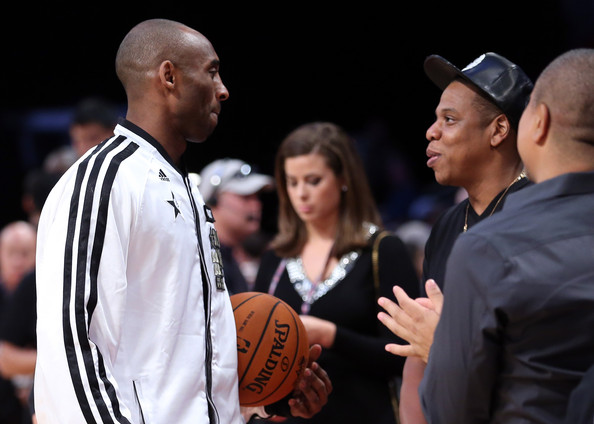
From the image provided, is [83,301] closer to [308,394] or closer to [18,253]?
[308,394]

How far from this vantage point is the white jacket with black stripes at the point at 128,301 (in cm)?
189

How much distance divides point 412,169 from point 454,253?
6854 millimetres

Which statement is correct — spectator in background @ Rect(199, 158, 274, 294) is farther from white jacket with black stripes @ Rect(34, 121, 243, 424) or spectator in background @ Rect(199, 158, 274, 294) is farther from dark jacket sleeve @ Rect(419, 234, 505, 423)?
dark jacket sleeve @ Rect(419, 234, 505, 423)

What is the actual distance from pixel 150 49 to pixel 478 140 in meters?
0.98

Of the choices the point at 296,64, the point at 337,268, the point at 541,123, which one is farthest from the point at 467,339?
the point at 296,64

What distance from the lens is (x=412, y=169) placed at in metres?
8.54

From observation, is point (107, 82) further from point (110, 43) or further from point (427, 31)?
point (427, 31)

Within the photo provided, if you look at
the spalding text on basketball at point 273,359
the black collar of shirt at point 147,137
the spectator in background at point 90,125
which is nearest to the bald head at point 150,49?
the black collar of shirt at point 147,137

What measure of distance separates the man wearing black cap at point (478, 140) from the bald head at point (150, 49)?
0.76 metres

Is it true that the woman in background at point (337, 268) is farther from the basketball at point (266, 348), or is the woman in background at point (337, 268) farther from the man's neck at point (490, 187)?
the man's neck at point (490, 187)

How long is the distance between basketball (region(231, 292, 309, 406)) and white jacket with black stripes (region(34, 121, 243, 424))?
133 millimetres

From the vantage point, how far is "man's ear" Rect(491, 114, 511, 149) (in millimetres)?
2338

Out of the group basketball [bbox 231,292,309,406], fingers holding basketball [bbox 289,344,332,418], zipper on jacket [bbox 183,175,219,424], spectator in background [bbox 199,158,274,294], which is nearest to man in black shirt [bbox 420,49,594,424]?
zipper on jacket [bbox 183,175,219,424]

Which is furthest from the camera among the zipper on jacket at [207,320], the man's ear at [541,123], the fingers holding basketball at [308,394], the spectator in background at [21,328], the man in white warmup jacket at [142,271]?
the spectator in background at [21,328]
